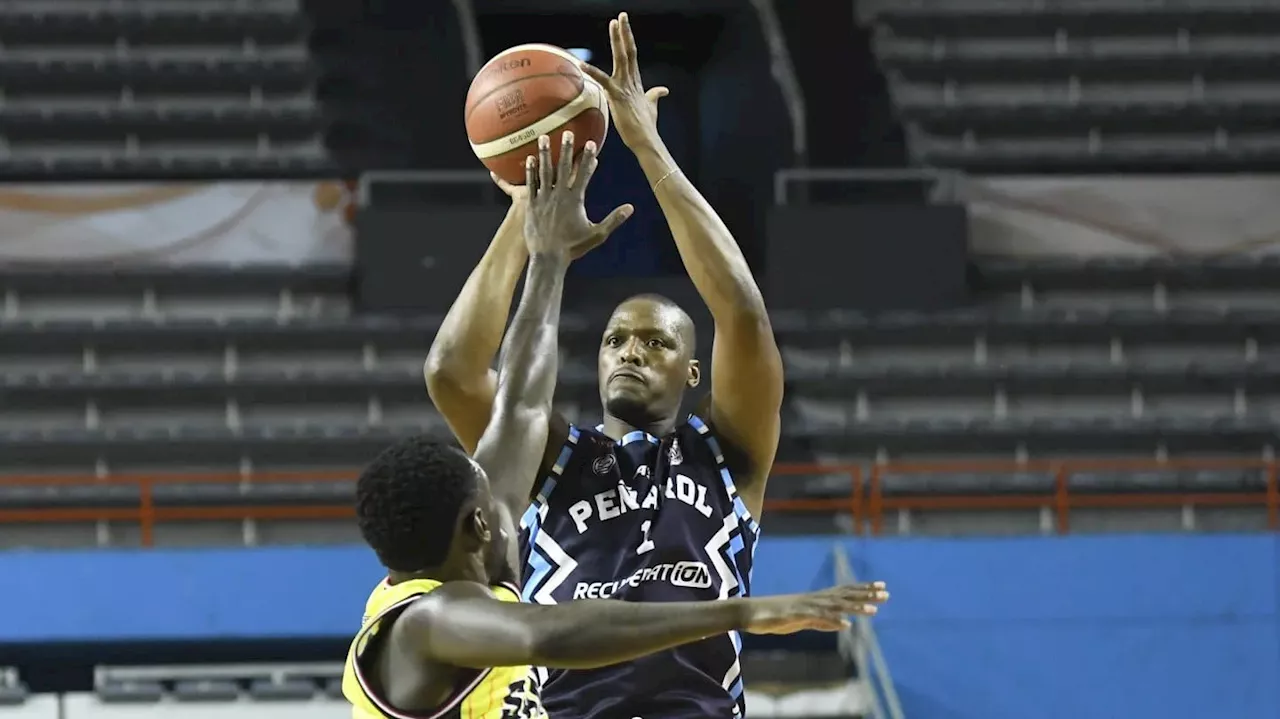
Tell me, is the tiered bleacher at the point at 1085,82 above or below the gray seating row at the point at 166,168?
above

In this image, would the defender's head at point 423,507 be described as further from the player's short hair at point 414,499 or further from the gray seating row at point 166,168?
the gray seating row at point 166,168

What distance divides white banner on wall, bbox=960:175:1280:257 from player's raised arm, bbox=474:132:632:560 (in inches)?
393

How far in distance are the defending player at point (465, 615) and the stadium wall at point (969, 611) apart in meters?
6.54

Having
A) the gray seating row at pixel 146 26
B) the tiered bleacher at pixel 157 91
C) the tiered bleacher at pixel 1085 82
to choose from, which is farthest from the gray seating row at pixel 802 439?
the gray seating row at pixel 146 26

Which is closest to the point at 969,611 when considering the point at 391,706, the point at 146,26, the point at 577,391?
the point at 577,391

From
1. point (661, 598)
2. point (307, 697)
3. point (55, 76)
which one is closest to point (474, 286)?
point (661, 598)

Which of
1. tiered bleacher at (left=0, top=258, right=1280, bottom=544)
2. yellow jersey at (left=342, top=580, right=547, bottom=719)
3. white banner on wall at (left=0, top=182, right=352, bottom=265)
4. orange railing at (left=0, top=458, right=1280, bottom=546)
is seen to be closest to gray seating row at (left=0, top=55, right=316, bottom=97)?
white banner on wall at (left=0, top=182, right=352, bottom=265)

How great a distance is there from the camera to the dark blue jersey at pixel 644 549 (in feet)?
12.3

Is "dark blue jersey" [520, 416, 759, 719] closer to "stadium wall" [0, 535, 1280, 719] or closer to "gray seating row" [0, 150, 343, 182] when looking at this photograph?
"stadium wall" [0, 535, 1280, 719]

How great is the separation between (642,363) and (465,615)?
1420mm

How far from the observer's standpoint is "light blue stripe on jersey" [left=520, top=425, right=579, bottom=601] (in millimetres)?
3887

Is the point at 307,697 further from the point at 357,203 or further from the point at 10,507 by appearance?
the point at 357,203

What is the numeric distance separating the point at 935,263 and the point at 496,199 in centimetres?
348

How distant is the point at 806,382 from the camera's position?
12.2m
